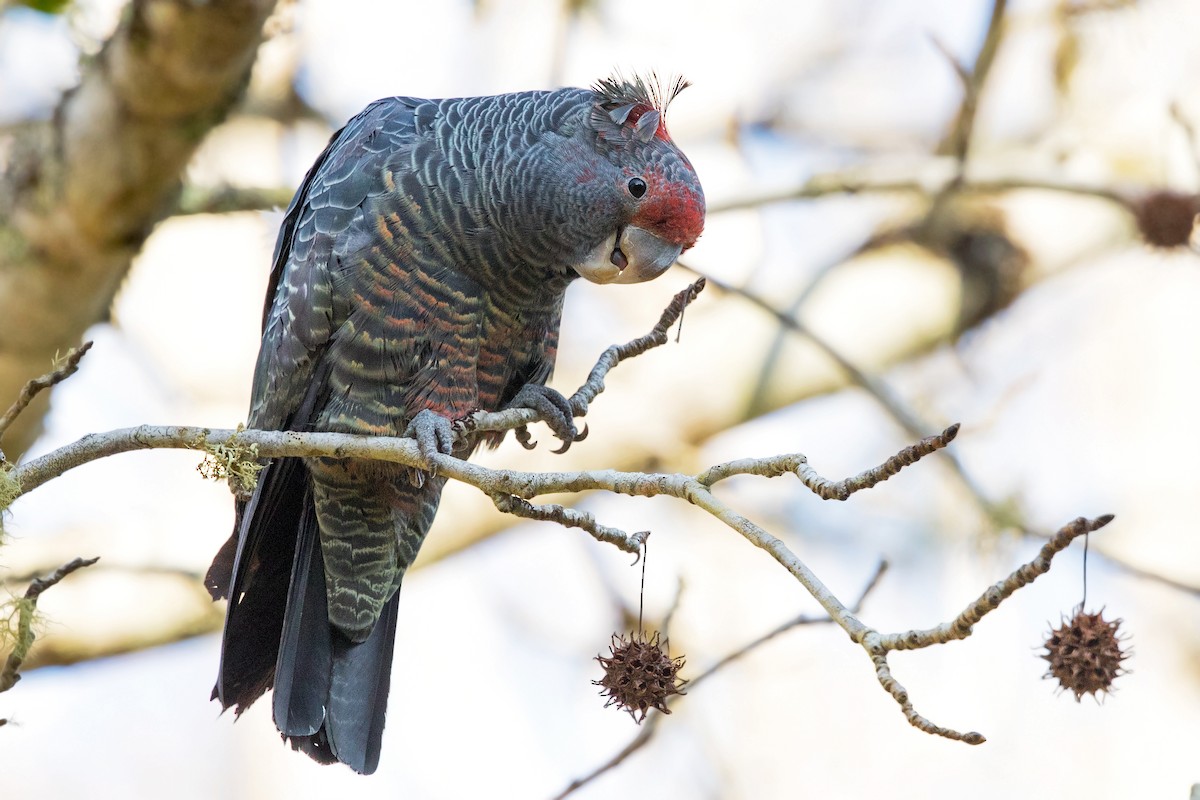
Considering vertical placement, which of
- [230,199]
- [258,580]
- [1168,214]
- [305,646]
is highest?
[1168,214]

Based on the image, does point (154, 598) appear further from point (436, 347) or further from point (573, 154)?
point (573, 154)

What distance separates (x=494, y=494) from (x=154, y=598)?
450 centimetres

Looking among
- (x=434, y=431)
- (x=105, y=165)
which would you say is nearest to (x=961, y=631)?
(x=434, y=431)

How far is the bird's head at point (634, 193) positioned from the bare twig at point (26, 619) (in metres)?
2.14

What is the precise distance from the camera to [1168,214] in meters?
7.19

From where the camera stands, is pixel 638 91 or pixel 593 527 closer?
pixel 593 527

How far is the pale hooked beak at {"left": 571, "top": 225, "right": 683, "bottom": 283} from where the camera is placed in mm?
4352

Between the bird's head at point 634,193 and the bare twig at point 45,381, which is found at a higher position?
the bird's head at point 634,193

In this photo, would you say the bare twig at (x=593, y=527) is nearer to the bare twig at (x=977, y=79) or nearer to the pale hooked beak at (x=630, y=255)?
the pale hooked beak at (x=630, y=255)

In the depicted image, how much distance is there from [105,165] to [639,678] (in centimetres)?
373

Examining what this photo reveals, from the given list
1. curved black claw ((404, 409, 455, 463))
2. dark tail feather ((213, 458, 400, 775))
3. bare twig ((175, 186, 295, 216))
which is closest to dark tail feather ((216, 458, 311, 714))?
dark tail feather ((213, 458, 400, 775))

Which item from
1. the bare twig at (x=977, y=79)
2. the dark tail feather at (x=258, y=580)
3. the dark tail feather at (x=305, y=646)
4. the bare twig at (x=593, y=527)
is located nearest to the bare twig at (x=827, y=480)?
the bare twig at (x=593, y=527)

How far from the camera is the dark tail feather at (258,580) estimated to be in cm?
452

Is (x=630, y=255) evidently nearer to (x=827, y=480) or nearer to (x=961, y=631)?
(x=827, y=480)
